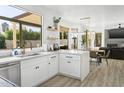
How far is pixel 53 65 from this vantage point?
12.5 ft

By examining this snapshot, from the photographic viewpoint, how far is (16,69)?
2438 mm

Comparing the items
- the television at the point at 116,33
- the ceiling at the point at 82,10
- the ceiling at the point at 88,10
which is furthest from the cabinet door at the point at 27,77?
the television at the point at 116,33

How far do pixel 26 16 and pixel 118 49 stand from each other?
265 inches

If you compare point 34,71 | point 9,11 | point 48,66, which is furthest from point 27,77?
point 9,11

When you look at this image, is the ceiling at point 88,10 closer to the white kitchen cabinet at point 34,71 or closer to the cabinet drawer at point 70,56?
the cabinet drawer at point 70,56

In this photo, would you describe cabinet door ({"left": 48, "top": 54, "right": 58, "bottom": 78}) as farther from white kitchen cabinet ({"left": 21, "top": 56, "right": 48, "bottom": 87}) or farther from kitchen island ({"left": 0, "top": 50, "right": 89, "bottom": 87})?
white kitchen cabinet ({"left": 21, "top": 56, "right": 48, "bottom": 87})

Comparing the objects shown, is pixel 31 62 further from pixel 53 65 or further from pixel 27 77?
pixel 53 65

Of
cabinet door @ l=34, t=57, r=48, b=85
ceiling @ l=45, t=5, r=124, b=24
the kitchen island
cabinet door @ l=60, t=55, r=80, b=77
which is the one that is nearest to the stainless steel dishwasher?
the kitchen island

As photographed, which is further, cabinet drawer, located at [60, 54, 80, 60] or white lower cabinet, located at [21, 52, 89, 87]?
cabinet drawer, located at [60, 54, 80, 60]

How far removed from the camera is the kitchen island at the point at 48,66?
2.62 metres

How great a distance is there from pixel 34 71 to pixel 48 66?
0.67 meters

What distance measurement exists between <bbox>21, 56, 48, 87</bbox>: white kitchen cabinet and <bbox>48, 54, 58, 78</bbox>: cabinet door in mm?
245

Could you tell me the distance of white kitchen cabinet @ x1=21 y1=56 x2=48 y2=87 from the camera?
2.58m
